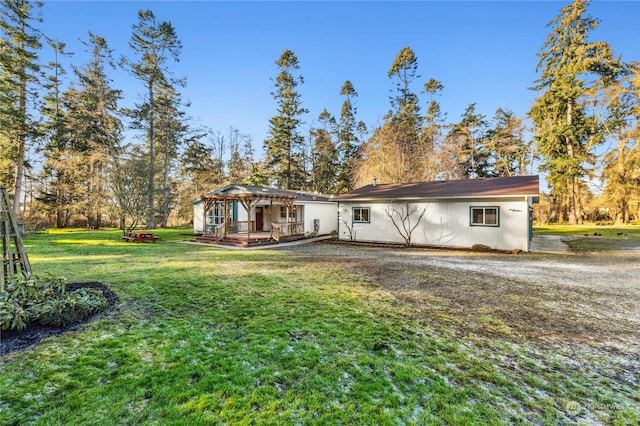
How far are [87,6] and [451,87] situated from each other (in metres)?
32.0

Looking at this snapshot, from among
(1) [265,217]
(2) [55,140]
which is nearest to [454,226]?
(1) [265,217]

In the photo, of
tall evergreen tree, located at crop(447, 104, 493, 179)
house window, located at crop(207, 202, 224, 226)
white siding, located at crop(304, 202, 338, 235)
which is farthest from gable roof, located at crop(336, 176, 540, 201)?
tall evergreen tree, located at crop(447, 104, 493, 179)

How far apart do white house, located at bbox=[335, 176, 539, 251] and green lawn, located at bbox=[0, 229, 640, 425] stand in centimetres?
913

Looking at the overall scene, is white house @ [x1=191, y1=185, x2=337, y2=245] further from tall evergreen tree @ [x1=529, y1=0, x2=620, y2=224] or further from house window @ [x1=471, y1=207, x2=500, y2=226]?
tall evergreen tree @ [x1=529, y1=0, x2=620, y2=224]

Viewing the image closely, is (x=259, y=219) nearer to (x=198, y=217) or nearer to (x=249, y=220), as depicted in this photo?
(x=198, y=217)

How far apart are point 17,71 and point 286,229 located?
19397 mm

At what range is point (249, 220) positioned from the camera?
39.8 ft

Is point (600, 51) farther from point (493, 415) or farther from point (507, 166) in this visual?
point (493, 415)

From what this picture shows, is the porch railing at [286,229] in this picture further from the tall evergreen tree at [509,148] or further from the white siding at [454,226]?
the tall evergreen tree at [509,148]

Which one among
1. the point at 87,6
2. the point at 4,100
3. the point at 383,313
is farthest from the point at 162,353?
the point at 4,100

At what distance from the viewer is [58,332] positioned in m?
3.41

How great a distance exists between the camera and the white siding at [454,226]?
1098 cm

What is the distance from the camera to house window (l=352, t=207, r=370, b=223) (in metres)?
14.5

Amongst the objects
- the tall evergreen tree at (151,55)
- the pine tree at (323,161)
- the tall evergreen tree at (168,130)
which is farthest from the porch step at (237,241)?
the pine tree at (323,161)
